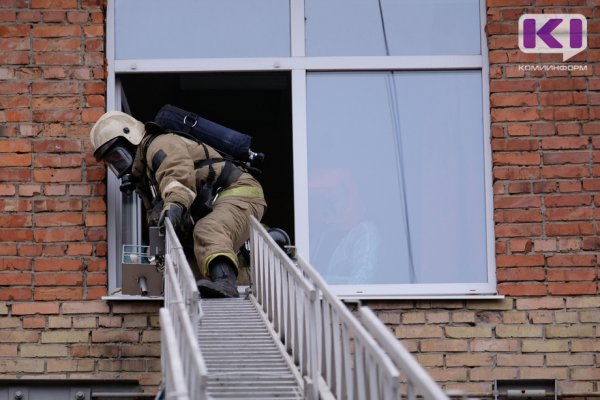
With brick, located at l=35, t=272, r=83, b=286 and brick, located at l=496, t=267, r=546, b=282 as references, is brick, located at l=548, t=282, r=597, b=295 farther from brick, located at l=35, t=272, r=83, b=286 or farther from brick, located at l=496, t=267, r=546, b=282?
brick, located at l=35, t=272, r=83, b=286

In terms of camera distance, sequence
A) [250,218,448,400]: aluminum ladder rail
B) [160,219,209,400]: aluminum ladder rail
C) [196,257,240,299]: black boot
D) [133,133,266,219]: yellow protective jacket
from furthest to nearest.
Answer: [133,133,266,219]: yellow protective jacket < [196,257,240,299]: black boot < [250,218,448,400]: aluminum ladder rail < [160,219,209,400]: aluminum ladder rail

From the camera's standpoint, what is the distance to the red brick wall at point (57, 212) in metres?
8.14

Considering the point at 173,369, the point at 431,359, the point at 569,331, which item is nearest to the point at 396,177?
the point at 431,359

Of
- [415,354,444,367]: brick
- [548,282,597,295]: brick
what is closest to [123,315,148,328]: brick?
[415,354,444,367]: brick

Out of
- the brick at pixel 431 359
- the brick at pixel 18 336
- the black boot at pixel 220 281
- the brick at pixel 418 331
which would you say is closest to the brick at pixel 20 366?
the brick at pixel 18 336

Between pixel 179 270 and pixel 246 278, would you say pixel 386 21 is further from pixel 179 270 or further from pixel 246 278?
pixel 179 270

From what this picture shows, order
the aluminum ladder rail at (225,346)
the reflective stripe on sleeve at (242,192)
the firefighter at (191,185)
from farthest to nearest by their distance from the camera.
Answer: the reflective stripe on sleeve at (242,192) < the firefighter at (191,185) < the aluminum ladder rail at (225,346)

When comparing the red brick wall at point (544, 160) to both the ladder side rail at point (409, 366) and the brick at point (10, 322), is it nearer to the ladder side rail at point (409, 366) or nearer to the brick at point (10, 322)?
the brick at point (10, 322)

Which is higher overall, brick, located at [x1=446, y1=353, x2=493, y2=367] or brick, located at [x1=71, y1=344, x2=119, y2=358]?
brick, located at [x1=71, y1=344, x2=119, y2=358]

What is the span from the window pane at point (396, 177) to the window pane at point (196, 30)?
43 cm

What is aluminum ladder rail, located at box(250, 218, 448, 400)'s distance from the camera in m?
4.79

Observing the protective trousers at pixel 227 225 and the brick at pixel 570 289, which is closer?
the protective trousers at pixel 227 225

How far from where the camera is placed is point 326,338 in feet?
19.5

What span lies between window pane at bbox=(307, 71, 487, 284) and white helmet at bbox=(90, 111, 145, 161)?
Result: 118 cm
